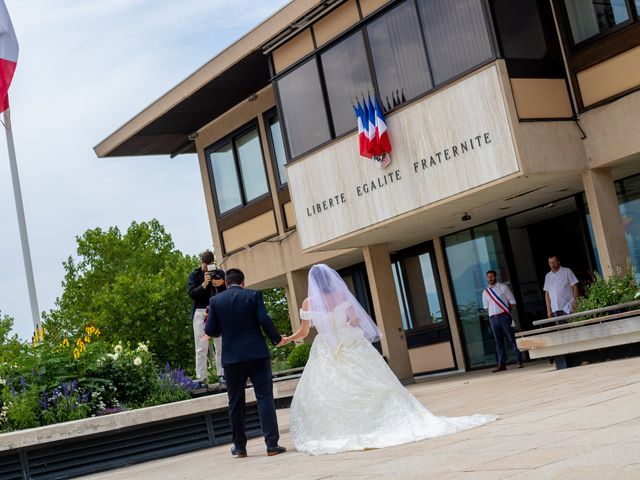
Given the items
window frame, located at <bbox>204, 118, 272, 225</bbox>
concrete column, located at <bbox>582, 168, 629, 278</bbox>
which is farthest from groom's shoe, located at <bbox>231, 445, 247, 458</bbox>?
window frame, located at <bbox>204, 118, 272, 225</bbox>

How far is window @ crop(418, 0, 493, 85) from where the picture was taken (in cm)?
1540

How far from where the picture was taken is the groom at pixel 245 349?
10133mm

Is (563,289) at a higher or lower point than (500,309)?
higher

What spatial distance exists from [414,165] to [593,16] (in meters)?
3.63

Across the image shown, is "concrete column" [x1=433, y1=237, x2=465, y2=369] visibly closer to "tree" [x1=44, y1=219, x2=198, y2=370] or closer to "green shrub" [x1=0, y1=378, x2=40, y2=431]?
"green shrub" [x1=0, y1=378, x2=40, y2=431]

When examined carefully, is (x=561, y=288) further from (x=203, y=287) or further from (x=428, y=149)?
(x=203, y=287)

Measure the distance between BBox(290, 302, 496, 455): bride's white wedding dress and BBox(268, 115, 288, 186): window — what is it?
1252 centimetres

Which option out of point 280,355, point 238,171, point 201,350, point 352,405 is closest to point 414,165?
point 201,350

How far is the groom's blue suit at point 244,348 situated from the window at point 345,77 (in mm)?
8161

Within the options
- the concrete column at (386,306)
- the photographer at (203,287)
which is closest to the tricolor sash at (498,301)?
the concrete column at (386,306)

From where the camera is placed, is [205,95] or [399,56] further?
[205,95]

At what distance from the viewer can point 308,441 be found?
10.1m

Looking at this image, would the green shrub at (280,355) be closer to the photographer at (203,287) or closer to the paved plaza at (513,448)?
the photographer at (203,287)

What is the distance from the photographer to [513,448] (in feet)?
21.7
